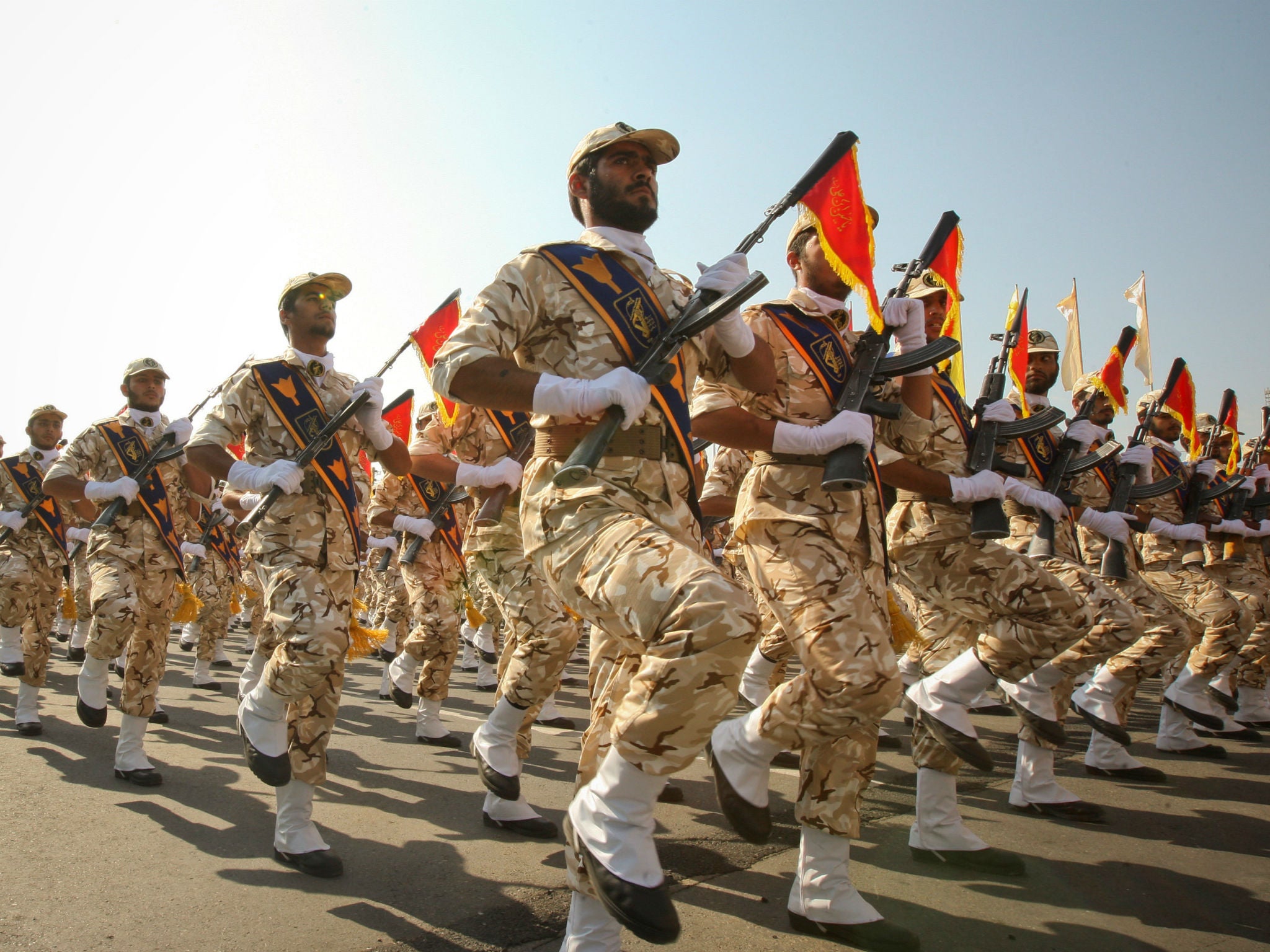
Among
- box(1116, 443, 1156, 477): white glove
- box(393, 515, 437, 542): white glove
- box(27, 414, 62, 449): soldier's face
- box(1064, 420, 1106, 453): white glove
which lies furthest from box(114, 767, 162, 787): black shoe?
box(1116, 443, 1156, 477): white glove

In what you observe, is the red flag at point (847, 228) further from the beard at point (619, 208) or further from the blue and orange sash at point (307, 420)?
the blue and orange sash at point (307, 420)

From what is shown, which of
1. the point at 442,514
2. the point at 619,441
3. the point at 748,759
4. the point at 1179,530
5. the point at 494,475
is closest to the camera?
the point at 619,441

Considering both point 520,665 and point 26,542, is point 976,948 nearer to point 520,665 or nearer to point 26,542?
point 520,665

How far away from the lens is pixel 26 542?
8961 millimetres

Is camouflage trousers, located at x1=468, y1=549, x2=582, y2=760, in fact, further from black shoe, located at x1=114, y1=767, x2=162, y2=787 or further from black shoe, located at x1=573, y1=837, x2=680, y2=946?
black shoe, located at x1=573, y1=837, x2=680, y2=946

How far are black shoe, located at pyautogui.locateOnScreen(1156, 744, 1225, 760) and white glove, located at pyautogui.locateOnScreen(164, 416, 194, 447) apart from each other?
8.05m

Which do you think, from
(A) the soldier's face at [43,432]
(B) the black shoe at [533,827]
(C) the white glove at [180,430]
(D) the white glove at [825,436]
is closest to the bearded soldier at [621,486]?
(D) the white glove at [825,436]

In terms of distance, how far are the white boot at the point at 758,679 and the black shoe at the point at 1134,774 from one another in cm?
227

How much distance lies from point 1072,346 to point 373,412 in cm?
579

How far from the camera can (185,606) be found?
23.3 ft

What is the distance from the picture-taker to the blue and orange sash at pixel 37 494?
9031 mm

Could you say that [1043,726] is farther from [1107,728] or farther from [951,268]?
[951,268]

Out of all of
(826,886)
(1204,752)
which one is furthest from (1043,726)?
(1204,752)

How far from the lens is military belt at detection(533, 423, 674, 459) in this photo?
3.06 m
